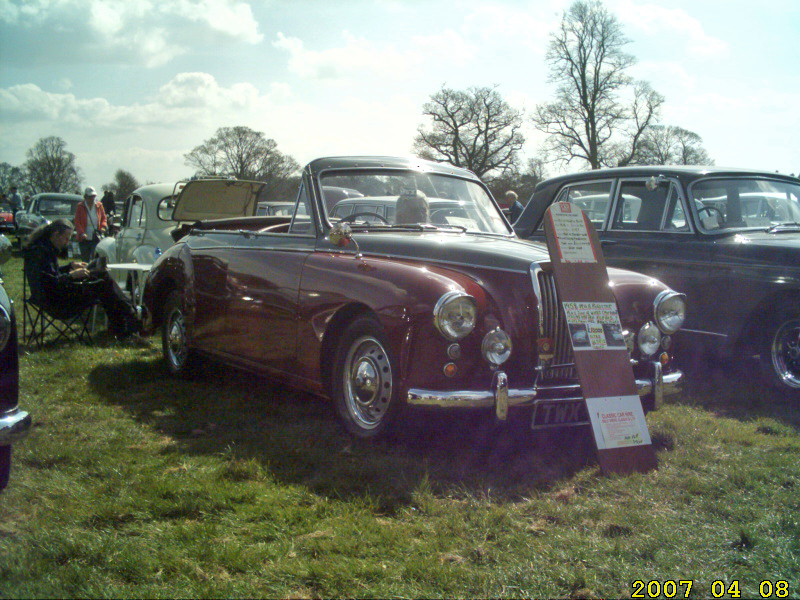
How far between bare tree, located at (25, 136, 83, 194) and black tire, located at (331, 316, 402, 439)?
61.9 meters

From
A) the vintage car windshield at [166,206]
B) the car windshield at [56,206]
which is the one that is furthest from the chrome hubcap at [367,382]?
the car windshield at [56,206]

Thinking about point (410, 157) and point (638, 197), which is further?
point (638, 197)

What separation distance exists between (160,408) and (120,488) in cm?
186

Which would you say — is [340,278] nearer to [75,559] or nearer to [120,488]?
[120,488]

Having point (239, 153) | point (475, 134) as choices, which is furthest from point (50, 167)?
point (475, 134)

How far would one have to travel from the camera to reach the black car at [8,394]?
10.6 ft

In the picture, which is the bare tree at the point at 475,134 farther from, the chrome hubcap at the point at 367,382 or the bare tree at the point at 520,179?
the chrome hubcap at the point at 367,382

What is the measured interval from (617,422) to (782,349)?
8.18 feet

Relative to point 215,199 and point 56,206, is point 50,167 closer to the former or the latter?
point 56,206

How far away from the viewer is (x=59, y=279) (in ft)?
25.2

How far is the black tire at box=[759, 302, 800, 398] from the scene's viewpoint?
5902mm

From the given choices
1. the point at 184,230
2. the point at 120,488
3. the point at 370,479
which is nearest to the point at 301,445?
the point at 370,479

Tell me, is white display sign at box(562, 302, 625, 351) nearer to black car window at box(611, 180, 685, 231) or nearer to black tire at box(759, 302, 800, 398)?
black tire at box(759, 302, 800, 398)

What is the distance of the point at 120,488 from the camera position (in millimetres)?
3789
